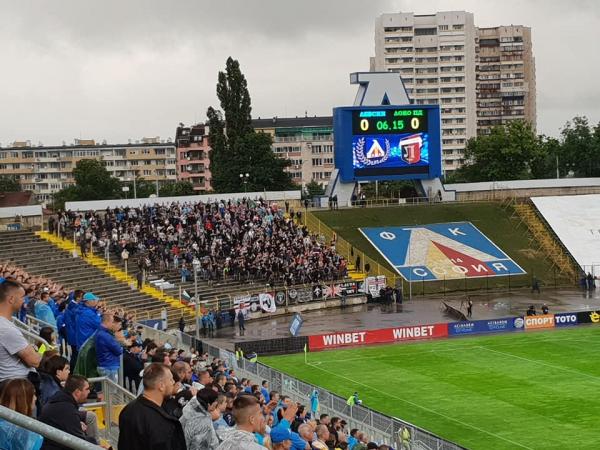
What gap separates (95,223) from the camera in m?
58.2

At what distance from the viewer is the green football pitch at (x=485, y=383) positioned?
2969cm

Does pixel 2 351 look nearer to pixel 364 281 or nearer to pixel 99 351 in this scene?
pixel 99 351

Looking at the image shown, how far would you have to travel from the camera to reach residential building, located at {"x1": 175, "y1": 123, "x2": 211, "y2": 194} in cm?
15088

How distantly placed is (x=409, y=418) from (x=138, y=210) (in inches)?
1365

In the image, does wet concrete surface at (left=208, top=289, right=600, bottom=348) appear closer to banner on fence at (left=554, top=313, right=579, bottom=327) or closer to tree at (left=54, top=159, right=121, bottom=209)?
banner on fence at (left=554, top=313, right=579, bottom=327)

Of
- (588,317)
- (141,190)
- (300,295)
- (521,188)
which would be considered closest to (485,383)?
(588,317)

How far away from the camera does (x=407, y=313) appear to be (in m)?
54.7

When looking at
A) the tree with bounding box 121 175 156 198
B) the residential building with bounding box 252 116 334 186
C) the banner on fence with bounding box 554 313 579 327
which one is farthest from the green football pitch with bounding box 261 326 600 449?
the residential building with bounding box 252 116 334 186

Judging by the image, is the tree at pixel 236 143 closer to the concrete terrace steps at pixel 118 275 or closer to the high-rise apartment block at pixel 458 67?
the concrete terrace steps at pixel 118 275

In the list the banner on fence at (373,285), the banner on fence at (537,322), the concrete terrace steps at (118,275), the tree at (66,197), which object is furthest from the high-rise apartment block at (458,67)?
the banner on fence at (537,322)

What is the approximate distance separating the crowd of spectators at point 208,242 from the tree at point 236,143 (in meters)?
31.8

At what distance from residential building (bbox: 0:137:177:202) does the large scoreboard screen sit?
10090 cm

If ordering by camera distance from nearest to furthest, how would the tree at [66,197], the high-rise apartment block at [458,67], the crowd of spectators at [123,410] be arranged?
1. the crowd of spectators at [123,410]
2. the tree at [66,197]
3. the high-rise apartment block at [458,67]

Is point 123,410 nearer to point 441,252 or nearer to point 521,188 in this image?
point 441,252
